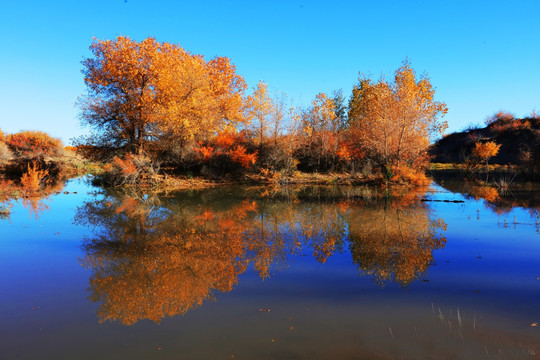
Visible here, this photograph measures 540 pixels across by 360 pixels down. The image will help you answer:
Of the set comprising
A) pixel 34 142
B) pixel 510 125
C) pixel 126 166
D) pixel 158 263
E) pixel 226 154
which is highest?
pixel 510 125

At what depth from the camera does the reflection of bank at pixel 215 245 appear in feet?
18.8

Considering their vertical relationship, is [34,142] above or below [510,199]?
above

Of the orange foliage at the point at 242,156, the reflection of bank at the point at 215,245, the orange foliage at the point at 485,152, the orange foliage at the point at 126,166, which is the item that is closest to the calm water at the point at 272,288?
the reflection of bank at the point at 215,245

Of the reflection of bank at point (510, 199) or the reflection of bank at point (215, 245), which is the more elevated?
the reflection of bank at point (510, 199)

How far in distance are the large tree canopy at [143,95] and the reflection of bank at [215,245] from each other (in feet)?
40.7

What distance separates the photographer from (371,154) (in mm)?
25188

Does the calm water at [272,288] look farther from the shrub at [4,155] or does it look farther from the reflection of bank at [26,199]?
the shrub at [4,155]

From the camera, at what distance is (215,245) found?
8.50 metres

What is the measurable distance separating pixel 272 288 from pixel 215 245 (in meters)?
2.97

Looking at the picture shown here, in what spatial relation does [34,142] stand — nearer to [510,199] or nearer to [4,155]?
[4,155]

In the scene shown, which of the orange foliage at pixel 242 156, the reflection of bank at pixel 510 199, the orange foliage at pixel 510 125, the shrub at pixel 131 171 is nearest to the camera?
the reflection of bank at pixel 510 199

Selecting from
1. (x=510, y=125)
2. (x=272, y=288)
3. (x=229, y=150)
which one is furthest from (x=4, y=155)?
(x=510, y=125)

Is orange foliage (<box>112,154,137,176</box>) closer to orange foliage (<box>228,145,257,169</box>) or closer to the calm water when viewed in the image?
orange foliage (<box>228,145,257,169</box>)

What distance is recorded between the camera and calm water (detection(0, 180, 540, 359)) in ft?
13.5
